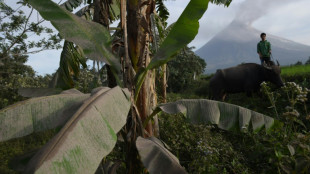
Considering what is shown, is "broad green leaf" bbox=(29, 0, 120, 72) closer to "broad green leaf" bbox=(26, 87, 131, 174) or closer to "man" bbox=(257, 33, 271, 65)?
"broad green leaf" bbox=(26, 87, 131, 174)

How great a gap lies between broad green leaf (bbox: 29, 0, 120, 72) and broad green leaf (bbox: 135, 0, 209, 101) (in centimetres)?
51

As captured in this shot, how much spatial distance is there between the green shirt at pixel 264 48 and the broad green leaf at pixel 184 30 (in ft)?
21.1

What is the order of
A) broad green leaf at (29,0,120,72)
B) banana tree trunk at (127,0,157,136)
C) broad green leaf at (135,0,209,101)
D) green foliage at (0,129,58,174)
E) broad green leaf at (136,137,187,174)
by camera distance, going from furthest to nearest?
green foliage at (0,129,58,174), banana tree trunk at (127,0,157,136), broad green leaf at (29,0,120,72), broad green leaf at (135,0,209,101), broad green leaf at (136,137,187,174)

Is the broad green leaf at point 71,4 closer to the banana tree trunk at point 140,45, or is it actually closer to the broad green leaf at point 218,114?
the banana tree trunk at point 140,45

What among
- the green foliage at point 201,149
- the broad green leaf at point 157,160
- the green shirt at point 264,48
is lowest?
the green foliage at point 201,149

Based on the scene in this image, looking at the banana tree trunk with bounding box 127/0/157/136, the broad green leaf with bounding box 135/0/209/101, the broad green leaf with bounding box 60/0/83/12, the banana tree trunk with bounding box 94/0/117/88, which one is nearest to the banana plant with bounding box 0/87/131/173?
the broad green leaf with bounding box 135/0/209/101

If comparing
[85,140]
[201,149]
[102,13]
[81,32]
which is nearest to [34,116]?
[85,140]

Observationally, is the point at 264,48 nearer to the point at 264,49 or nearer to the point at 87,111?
the point at 264,49

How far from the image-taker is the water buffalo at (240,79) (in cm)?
877

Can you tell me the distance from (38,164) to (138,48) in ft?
6.58

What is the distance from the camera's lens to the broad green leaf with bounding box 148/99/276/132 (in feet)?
8.12

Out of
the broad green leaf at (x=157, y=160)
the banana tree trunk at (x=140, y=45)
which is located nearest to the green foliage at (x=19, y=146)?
the banana tree trunk at (x=140, y=45)

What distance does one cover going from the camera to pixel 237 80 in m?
8.99

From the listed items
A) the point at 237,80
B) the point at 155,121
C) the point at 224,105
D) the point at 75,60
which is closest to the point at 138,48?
the point at 155,121
